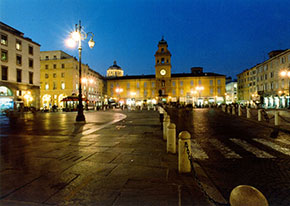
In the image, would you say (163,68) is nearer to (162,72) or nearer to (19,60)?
(162,72)

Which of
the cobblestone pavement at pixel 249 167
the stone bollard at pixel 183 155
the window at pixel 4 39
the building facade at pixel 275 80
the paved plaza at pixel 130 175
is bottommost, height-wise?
the cobblestone pavement at pixel 249 167

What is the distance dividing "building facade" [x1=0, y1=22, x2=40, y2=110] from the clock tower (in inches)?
1462

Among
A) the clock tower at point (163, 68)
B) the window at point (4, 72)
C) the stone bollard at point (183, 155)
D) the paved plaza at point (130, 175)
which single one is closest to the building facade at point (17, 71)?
the window at point (4, 72)

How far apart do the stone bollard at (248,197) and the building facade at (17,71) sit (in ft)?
111

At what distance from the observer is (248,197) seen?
4.98 ft

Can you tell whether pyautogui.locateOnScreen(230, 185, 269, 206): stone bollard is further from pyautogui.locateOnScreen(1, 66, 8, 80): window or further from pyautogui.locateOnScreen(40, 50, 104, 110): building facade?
pyautogui.locateOnScreen(40, 50, 104, 110): building facade

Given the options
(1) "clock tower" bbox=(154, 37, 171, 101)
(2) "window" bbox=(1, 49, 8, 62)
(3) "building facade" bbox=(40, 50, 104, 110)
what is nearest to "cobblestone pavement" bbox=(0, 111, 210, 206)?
(2) "window" bbox=(1, 49, 8, 62)

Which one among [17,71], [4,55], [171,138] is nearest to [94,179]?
[171,138]

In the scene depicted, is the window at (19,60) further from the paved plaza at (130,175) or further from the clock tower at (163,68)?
the clock tower at (163,68)

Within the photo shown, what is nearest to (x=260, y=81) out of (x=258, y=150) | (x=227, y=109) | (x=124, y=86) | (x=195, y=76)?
(x=195, y=76)

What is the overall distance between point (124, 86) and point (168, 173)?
66.6m

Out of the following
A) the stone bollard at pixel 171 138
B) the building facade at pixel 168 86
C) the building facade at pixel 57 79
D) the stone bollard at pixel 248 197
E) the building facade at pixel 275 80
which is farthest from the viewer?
the building facade at pixel 168 86

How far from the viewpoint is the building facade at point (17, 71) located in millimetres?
27422

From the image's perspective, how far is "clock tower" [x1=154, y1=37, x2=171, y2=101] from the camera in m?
60.7
